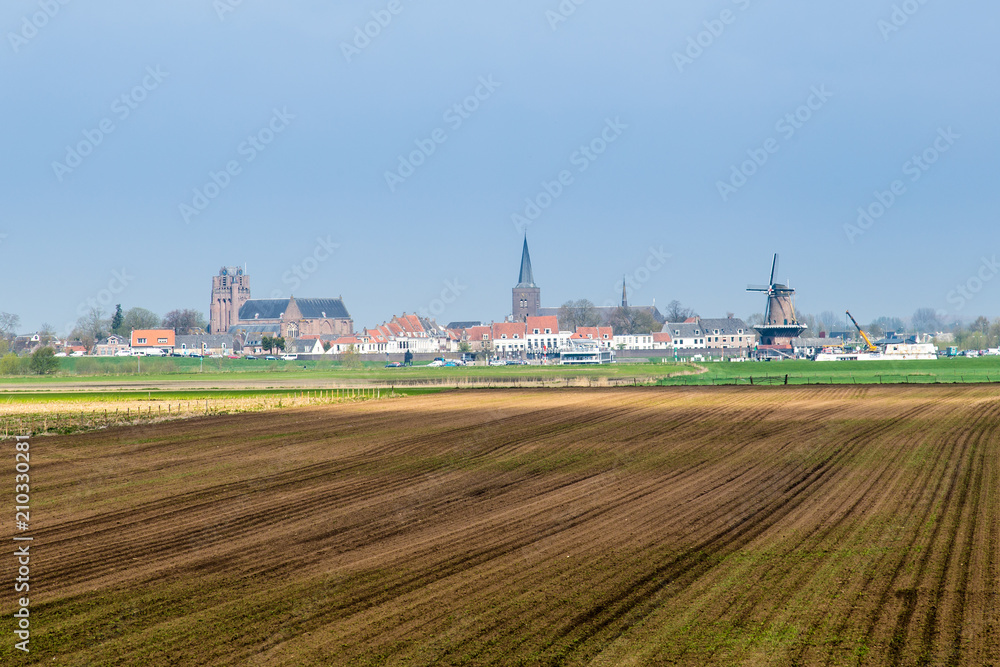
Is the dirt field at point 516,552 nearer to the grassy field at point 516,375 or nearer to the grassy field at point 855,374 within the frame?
the grassy field at point 516,375

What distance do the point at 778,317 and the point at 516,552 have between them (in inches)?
6046

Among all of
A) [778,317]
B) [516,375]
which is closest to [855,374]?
[516,375]

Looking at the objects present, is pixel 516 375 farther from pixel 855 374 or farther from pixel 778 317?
pixel 778 317

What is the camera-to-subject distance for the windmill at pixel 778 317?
5984 inches

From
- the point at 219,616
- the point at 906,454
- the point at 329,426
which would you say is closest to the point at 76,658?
the point at 219,616

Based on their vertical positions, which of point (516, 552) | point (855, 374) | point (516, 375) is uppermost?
point (855, 374)

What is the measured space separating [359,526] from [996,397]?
143 feet

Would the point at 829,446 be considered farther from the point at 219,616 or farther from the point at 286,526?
the point at 219,616

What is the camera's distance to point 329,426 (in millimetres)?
34281

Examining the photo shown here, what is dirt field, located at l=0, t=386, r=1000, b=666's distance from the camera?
9.66 meters

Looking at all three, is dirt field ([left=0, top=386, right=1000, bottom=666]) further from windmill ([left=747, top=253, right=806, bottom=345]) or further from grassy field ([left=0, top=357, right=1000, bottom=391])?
windmill ([left=747, top=253, right=806, bottom=345])

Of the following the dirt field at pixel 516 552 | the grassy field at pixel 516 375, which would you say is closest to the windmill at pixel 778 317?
the grassy field at pixel 516 375

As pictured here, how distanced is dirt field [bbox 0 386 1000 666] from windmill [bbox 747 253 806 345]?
419 ft

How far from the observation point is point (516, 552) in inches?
539
